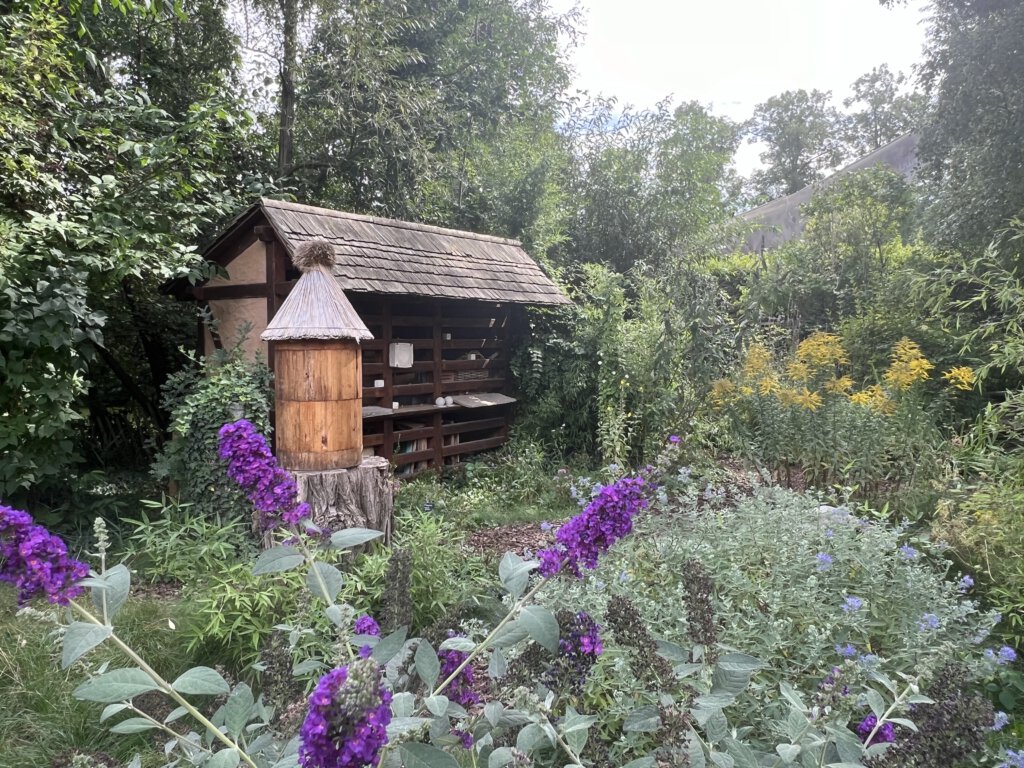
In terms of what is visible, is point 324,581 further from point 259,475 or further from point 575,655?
point 575,655

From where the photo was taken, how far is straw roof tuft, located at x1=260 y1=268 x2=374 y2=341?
438 centimetres

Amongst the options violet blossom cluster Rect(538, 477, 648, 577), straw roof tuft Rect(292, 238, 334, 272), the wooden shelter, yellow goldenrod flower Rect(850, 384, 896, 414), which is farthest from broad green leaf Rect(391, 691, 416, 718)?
yellow goldenrod flower Rect(850, 384, 896, 414)

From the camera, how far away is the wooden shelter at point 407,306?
624 cm

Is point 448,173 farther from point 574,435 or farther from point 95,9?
point 95,9

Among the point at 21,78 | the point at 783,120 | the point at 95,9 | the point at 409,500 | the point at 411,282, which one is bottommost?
the point at 409,500

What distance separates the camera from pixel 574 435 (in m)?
8.24

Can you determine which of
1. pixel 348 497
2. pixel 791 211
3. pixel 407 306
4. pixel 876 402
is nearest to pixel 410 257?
pixel 407 306

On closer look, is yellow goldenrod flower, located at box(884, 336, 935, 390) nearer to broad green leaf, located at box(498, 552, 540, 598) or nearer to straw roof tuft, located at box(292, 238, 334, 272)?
straw roof tuft, located at box(292, 238, 334, 272)

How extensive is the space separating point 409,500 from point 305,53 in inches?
264

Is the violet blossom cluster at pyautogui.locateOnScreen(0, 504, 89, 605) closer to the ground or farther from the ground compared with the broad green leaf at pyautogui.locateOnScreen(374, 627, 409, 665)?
farther from the ground

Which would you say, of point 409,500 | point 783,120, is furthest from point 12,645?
point 783,120

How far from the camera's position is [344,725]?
0.85 m

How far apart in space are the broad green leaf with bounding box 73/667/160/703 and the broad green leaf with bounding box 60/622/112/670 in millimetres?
52

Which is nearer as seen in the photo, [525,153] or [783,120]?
[525,153]
